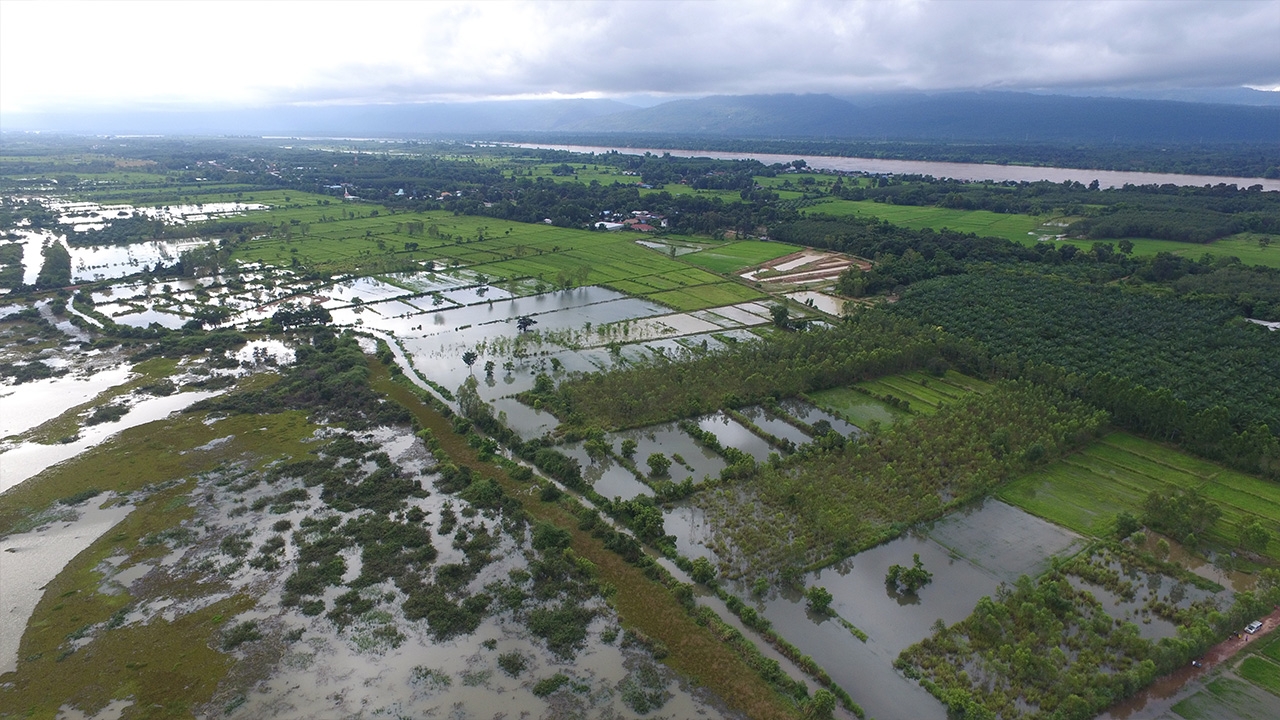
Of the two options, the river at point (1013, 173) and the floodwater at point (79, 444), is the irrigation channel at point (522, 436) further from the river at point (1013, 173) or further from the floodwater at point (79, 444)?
the river at point (1013, 173)

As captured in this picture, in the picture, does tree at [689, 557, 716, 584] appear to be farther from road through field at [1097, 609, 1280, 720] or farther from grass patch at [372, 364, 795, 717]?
road through field at [1097, 609, 1280, 720]

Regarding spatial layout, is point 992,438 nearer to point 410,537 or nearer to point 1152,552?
point 1152,552

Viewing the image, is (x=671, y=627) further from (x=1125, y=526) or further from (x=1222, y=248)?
(x=1222, y=248)

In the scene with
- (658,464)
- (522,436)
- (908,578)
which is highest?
(658,464)

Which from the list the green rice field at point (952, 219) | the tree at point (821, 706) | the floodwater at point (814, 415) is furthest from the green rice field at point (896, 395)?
the green rice field at point (952, 219)

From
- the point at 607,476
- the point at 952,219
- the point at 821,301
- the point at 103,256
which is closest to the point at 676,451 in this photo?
the point at 607,476

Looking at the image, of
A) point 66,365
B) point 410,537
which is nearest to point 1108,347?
point 410,537
